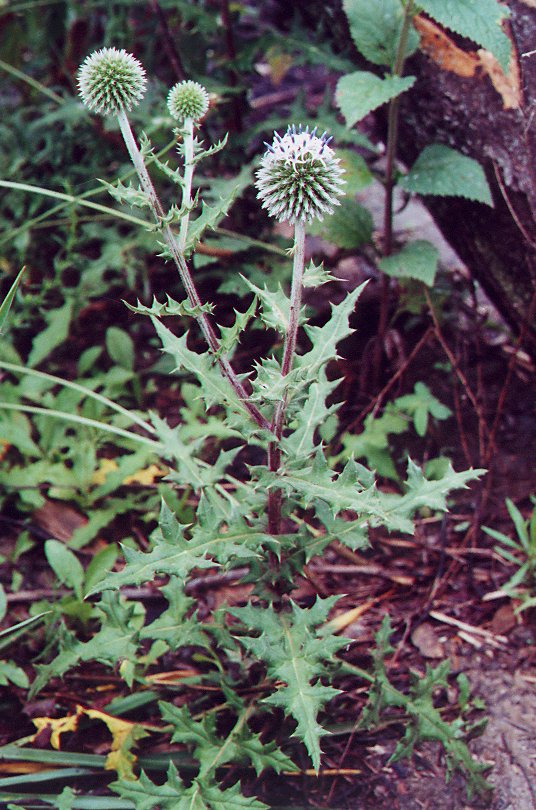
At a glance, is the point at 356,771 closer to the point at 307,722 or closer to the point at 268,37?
the point at 307,722

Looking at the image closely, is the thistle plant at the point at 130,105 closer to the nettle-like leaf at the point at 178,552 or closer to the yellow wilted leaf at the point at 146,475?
the nettle-like leaf at the point at 178,552

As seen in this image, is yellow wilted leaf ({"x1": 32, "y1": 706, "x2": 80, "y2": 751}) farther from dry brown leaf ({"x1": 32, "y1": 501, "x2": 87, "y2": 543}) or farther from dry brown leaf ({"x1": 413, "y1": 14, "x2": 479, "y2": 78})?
dry brown leaf ({"x1": 413, "y1": 14, "x2": 479, "y2": 78})

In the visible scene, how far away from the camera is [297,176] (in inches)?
70.4

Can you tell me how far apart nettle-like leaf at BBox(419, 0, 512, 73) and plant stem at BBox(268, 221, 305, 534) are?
946 millimetres

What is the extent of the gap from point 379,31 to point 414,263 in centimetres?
78

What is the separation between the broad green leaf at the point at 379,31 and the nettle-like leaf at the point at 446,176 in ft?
1.10

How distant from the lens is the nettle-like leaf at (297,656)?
1.70 metres

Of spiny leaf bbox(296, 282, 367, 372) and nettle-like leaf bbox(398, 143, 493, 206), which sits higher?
nettle-like leaf bbox(398, 143, 493, 206)

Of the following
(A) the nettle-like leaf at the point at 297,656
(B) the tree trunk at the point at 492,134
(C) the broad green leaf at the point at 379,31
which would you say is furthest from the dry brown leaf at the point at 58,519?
(C) the broad green leaf at the point at 379,31

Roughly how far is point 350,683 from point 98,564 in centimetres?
89

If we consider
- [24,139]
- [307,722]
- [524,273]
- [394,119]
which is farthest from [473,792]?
[24,139]

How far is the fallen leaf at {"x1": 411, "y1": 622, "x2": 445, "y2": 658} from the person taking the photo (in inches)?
95.0

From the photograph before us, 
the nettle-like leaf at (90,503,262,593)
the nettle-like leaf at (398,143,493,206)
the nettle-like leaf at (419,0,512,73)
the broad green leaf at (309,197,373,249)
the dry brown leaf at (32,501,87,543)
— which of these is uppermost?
the nettle-like leaf at (419,0,512,73)

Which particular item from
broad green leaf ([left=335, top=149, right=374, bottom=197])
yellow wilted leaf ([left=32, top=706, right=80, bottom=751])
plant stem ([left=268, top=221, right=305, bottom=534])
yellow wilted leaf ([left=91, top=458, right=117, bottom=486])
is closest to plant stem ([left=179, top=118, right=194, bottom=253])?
plant stem ([left=268, top=221, right=305, bottom=534])
